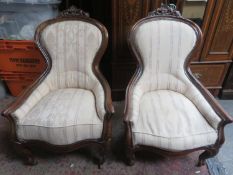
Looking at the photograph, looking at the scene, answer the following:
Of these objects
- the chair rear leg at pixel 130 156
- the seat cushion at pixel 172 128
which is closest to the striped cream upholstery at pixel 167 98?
the seat cushion at pixel 172 128

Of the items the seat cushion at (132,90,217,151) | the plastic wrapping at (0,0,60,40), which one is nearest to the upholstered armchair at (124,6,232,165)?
the seat cushion at (132,90,217,151)

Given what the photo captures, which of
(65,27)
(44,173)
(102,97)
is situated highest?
(65,27)

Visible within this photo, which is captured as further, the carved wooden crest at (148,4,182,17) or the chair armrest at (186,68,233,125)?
the carved wooden crest at (148,4,182,17)

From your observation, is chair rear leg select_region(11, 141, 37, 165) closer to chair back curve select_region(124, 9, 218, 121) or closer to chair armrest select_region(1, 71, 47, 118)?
chair armrest select_region(1, 71, 47, 118)

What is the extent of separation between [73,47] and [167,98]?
767mm

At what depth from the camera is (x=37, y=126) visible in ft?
4.09

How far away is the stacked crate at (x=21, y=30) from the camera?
175 cm

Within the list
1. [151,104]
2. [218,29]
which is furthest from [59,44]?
[218,29]

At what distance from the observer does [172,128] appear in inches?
48.7

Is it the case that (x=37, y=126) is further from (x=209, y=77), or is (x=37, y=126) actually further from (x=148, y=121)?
(x=209, y=77)

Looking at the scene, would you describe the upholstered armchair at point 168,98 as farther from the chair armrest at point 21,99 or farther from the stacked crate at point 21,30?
the stacked crate at point 21,30

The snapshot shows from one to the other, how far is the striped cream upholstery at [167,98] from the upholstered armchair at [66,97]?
9.2 inches

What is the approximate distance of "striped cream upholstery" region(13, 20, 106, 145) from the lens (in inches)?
49.6

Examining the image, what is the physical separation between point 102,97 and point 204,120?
661 millimetres
